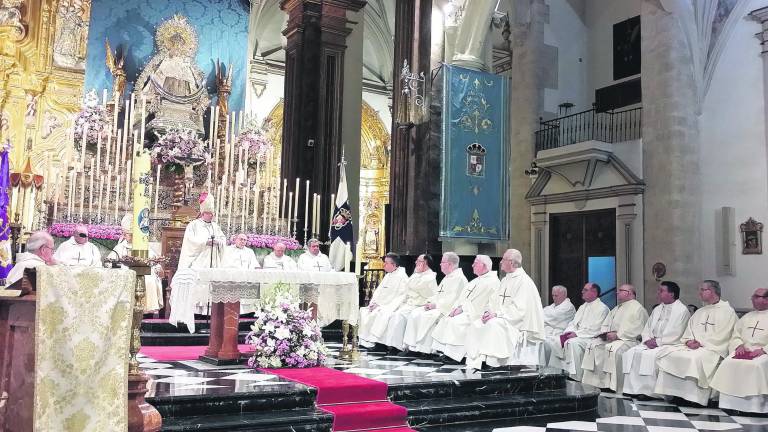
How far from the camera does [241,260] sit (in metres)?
8.91

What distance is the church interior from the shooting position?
536 cm

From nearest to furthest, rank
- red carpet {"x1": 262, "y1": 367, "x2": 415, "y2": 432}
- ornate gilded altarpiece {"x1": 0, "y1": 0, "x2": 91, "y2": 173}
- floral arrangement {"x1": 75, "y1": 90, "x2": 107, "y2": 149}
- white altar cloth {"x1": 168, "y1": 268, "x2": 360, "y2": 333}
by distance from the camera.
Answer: red carpet {"x1": 262, "y1": 367, "x2": 415, "y2": 432} < white altar cloth {"x1": 168, "y1": 268, "x2": 360, "y2": 333} < floral arrangement {"x1": 75, "y1": 90, "x2": 107, "y2": 149} < ornate gilded altarpiece {"x1": 0, "y1": 0, "x2": 91, "y2": 173}

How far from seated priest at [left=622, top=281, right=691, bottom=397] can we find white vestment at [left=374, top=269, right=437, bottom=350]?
241cm

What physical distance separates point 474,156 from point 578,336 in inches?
115

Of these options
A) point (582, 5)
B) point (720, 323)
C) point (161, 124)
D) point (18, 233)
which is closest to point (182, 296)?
point (18, 233)

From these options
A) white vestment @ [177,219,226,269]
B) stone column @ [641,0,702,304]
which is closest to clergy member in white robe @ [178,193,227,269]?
white vestment @ [177,219,226,269]

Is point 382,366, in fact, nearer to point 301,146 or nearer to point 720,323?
point 720,323

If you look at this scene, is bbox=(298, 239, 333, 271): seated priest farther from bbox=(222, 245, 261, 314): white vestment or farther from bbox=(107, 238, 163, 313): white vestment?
bbox=(107, 238, 163, 313): white vestment

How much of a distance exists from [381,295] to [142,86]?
9.54 meters

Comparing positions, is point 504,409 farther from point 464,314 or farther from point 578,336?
point 578,336

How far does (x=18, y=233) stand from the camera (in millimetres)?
8672

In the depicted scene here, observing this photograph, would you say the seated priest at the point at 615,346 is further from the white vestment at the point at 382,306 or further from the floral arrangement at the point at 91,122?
the floral arrangement at the point at 91,122

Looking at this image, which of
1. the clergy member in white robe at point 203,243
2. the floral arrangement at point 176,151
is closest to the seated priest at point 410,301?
the clergy member in white robe at point 203,243

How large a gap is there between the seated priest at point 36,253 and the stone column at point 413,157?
5.21m
